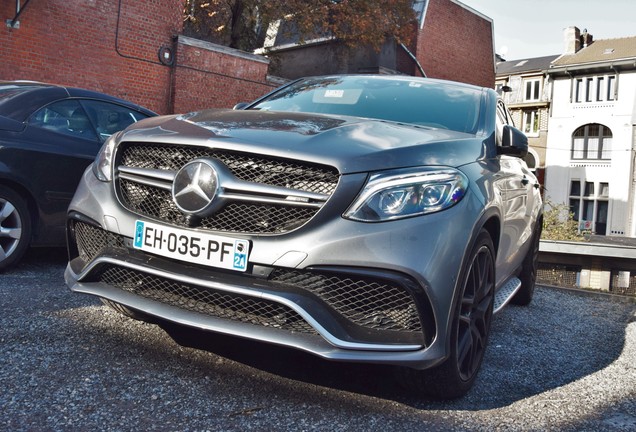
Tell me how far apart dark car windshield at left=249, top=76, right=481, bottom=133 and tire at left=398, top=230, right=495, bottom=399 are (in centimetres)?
88

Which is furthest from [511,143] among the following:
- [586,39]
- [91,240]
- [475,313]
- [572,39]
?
[586,39]

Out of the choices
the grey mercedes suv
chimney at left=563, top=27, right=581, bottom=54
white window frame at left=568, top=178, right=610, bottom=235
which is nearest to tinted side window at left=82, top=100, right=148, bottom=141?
the grey mercedes suv

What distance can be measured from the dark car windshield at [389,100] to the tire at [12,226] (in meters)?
1.99

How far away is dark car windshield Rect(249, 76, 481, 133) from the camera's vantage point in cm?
368

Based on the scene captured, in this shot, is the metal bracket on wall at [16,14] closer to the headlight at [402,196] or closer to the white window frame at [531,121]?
the headlight at [402,196]

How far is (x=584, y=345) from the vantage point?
426 cm

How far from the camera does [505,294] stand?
12.8ft

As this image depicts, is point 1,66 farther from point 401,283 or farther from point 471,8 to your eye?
point 471,8

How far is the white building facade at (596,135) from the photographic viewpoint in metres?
36.1

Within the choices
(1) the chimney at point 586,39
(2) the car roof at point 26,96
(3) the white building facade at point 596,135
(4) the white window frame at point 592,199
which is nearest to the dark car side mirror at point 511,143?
(2) the car roof at point 26,96

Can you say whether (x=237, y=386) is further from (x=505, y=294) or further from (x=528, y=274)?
(x=528, y=274)

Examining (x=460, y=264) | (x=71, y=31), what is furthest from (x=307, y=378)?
(x=71, y=31)

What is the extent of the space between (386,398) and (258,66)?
52.6 ft

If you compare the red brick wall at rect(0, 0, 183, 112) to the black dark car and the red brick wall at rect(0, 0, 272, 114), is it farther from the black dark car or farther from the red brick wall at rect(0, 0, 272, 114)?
the black dark car
